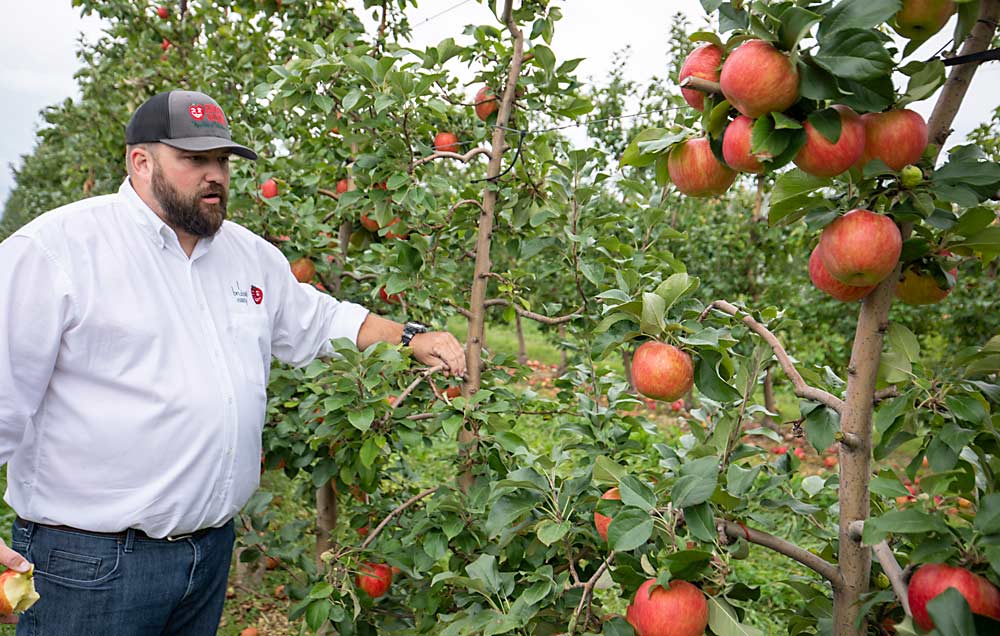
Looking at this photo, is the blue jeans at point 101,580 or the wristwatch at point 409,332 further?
the wristwatch at point 409,332

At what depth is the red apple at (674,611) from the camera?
109 cm

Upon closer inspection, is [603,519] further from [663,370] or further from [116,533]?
[116,533]

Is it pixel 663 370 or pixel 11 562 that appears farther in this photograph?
pixel 11 562

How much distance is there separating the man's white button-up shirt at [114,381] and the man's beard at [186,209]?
4 centimetres

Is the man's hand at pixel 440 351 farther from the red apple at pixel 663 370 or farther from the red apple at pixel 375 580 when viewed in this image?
the red apple at pixel 663 370

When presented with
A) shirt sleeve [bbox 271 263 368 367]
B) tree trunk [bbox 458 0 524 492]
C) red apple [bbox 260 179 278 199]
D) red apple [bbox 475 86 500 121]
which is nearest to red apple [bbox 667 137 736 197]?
tree trunk [bbox 458 0 524 492]

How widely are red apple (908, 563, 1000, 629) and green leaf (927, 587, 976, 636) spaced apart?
0.05m

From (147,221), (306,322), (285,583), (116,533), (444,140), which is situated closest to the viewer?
(116,533)

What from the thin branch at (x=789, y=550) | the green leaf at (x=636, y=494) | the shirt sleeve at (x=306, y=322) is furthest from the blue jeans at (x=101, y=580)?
the thin branch at (x=789, y=550)

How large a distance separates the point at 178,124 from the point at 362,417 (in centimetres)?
92

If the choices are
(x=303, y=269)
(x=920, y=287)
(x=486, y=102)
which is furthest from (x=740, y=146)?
(x=303, y=269)

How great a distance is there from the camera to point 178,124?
1.91m

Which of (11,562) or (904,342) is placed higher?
(904,342)

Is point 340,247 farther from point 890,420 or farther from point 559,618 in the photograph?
point 890,420
